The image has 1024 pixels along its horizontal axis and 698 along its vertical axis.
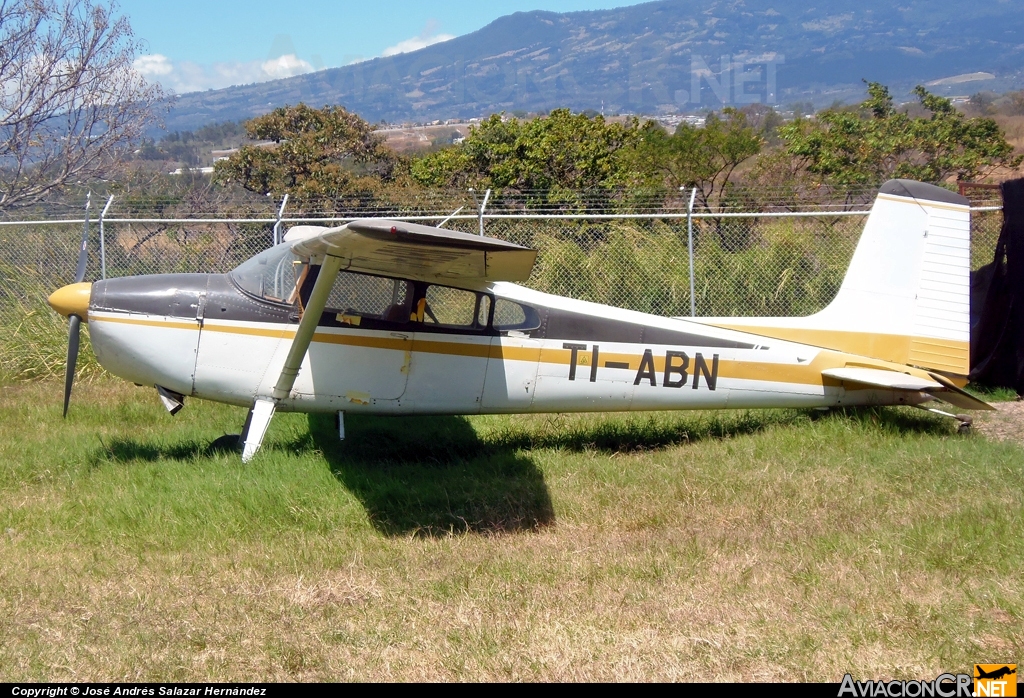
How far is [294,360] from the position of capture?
250 inches

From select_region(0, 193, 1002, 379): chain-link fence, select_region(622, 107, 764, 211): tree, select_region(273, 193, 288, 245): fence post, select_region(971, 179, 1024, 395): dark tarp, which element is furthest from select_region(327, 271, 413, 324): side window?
select_region(622, 107, 764, 211): tree

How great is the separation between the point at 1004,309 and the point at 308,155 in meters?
19.7

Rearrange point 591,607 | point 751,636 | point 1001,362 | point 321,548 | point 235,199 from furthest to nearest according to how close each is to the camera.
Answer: point 235,199 < point 1001,362 < point 321,548 < point 591,607 < point 751,636

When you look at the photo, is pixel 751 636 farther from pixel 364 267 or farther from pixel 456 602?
pixel 364 267

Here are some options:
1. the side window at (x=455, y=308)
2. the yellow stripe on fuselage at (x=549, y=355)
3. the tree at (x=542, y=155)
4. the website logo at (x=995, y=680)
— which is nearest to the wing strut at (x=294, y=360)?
the yellow stripe on fuselage at (x=549, y=355)

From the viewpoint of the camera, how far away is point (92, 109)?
16.0m

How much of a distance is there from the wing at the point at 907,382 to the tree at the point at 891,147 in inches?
537

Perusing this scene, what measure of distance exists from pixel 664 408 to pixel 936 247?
2.81 m

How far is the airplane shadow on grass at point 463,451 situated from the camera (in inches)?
236

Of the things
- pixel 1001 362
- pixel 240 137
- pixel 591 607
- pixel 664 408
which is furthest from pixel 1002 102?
pixel 240 137

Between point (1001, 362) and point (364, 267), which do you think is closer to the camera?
point (364, 267)

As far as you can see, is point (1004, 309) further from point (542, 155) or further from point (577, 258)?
point (542, 155)

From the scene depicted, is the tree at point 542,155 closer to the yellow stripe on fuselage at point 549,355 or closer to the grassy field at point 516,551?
the yellow stripe on fuselage at point 549,355

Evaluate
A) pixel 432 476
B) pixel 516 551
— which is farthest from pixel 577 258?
pixel 516 551
